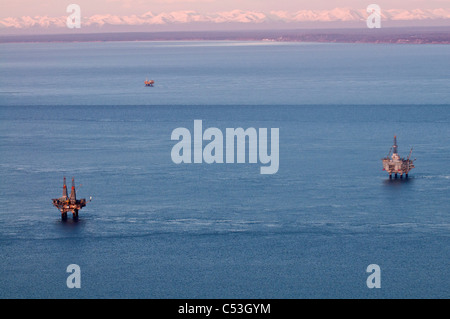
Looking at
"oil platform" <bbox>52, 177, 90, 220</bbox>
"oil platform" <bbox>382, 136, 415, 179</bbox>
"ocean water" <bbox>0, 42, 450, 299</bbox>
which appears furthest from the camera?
"oil platform" <bbox>382, 136, 415, 179</bbox>

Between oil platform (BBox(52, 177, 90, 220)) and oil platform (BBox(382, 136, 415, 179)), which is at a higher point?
oil platform (BBox(382, 136, 415, 179))

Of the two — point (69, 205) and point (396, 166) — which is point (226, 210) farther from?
point (396, 166)

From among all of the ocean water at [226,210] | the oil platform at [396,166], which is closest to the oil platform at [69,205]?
the ocean water at [226,210]

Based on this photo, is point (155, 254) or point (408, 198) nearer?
point (155, 254)

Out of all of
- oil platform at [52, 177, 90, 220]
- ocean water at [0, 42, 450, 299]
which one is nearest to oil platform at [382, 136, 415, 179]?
ocean water at [0, 42, 450, 299]

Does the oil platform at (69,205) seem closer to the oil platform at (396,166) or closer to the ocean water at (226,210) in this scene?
the ocean water at (226,210)

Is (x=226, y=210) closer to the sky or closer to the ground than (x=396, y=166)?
closer to the ground

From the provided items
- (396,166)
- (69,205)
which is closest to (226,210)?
(69,205)

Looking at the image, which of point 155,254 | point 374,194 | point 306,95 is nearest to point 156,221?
point 155,254

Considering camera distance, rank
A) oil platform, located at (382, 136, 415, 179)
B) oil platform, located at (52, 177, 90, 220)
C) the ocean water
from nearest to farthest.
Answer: the ocean water < oil platform, located at (52, 177, 90, 220) < oil platform, located at (382, 136, 415, 179)

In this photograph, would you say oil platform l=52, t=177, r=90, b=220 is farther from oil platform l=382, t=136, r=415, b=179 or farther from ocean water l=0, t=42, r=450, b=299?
oil platform l=382, t=136, r=415, b=179
